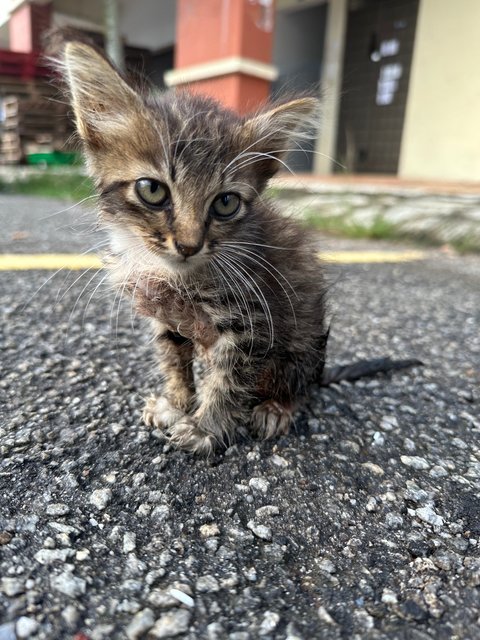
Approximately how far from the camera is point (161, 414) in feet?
6.15

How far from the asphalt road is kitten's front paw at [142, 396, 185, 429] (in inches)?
2.2

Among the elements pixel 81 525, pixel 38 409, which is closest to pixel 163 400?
pixel 38 409

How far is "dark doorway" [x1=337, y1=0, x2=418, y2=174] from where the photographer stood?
9766mm

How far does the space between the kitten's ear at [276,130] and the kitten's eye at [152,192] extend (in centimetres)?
34

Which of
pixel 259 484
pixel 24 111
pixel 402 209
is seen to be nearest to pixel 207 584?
pixel 259 484

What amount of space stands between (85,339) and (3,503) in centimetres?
124

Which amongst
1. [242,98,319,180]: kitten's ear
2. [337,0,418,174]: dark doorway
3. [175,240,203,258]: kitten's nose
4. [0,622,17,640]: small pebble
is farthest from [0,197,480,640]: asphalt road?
[337,0,418,174]: dark doorway

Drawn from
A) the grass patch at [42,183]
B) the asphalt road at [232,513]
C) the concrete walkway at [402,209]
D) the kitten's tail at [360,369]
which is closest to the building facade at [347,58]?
the concrete walkway at [402,209]

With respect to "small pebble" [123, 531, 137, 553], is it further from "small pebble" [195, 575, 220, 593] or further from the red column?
the red column

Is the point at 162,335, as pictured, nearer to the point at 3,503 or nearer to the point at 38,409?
the point at 38,409

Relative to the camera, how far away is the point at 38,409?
1.89 m

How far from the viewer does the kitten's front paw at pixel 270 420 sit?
1.87 metres

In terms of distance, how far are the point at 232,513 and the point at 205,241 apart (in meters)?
0.80

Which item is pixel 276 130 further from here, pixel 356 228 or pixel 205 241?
pixel 356 228
